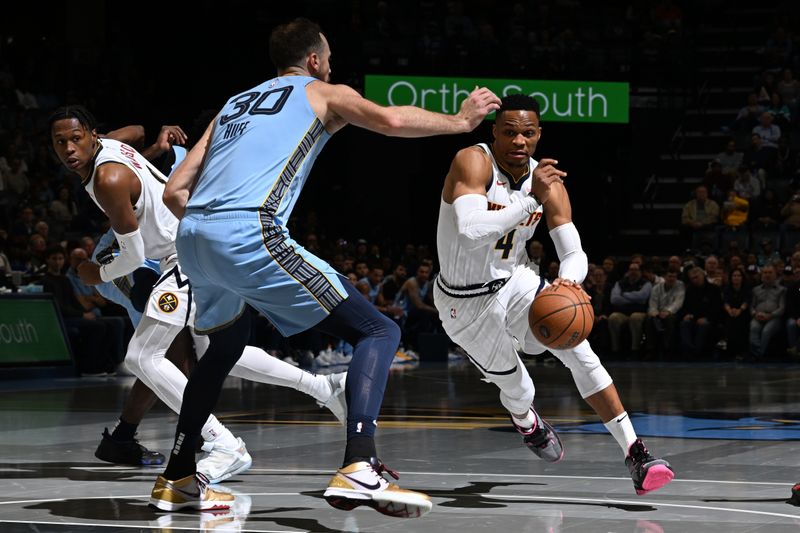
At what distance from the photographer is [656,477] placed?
5520 mm

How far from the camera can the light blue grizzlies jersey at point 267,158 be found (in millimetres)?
4965

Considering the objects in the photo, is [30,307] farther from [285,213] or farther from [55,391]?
[285,213]

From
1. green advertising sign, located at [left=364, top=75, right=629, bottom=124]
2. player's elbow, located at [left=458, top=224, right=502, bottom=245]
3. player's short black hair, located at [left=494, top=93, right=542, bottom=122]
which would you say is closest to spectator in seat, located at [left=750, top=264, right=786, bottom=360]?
green advertising sign, located at [left=364, top=75, right=629, bottom=124]

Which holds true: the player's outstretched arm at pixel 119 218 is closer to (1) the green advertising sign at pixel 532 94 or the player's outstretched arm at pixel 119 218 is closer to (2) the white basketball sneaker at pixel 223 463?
(2) the white basketball sneaker at pixel 223 463

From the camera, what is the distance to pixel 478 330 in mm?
6516

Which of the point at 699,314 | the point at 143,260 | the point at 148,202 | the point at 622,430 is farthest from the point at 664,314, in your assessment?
the point at 143,260

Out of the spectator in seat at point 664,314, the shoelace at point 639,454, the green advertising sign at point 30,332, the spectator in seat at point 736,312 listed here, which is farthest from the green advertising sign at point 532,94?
the shoelace at point 639,454

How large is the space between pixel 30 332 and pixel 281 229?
35.1ft

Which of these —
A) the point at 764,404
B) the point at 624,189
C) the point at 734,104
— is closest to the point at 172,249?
the point at 764,404

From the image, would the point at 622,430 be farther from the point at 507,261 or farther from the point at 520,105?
the point at 520,105

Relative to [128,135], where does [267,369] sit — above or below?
below

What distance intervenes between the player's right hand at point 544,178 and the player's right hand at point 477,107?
2.74ft

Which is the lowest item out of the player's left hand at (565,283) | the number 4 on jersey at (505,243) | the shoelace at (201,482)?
the shoelace at (201,482)

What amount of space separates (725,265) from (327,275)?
15565 millimetres
